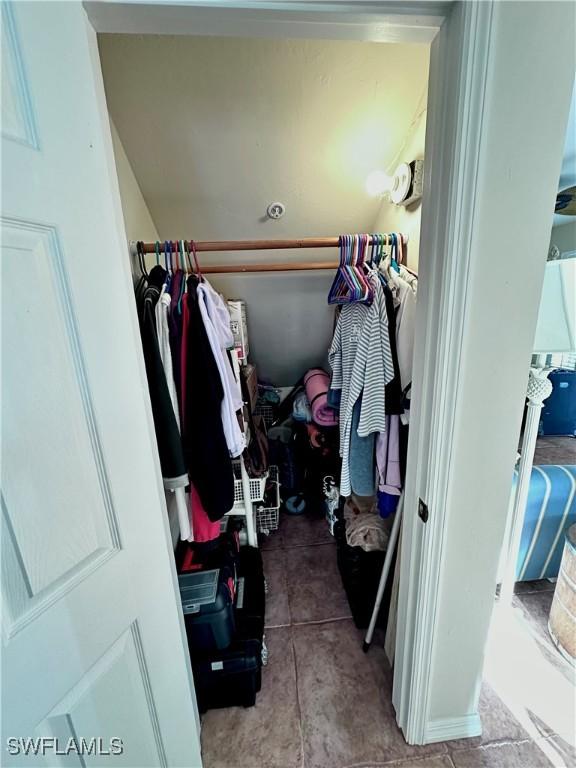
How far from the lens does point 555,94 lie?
623mm

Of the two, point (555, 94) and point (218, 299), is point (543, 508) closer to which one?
point (555, 94)

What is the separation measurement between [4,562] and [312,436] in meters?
1.76

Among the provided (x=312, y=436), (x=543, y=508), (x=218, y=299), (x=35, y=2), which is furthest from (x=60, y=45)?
(x=543, y=508)

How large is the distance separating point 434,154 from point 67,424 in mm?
983

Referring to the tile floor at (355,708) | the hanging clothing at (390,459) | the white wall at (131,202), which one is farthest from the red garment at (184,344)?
the tile floor at (355,708)

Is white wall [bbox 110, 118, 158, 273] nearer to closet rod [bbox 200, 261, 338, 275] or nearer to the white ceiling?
the white ceiling

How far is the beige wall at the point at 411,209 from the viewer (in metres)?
1.23

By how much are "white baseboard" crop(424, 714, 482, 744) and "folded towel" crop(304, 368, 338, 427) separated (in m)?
1.35

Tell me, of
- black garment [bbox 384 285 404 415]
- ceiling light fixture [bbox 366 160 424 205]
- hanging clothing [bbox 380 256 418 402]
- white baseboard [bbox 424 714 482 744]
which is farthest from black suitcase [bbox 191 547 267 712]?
ceiling light fixture [bbox 366 160 424 205]

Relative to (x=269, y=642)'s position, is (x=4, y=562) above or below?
above

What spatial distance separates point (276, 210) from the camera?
161 cm

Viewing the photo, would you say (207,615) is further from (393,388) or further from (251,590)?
(393,388)

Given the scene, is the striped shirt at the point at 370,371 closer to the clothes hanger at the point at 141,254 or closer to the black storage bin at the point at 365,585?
the black storage bin at the point at 365,585

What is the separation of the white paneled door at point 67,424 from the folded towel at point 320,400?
4.58 feet
